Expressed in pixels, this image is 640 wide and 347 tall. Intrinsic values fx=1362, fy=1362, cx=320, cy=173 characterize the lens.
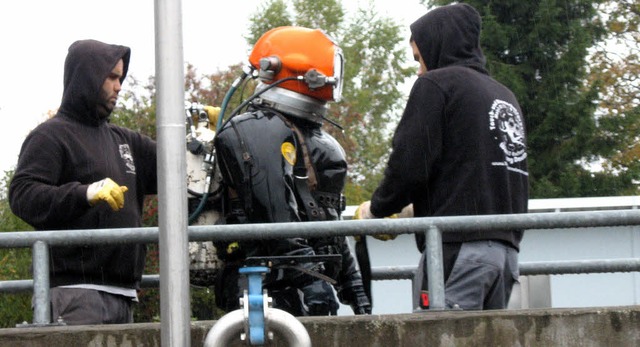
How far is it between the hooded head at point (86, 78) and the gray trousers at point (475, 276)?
161cm

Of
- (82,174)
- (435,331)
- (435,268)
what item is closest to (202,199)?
(82,174)

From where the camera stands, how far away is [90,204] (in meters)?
5.27

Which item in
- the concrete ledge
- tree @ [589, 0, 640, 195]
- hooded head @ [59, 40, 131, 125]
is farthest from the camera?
tree @ [589, 0, 640, 195]

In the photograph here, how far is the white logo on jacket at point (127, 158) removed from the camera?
5836mm

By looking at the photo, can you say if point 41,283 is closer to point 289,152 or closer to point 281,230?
point 281,230

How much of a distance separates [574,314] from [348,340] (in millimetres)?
799

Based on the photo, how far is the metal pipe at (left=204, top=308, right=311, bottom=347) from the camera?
423cm

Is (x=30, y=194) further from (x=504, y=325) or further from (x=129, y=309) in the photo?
(x=504, y=325)

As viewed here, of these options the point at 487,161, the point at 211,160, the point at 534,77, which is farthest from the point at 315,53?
the point at 534,77

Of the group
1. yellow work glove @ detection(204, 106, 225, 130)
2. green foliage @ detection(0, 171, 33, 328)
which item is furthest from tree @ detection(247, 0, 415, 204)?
yellow work glove @ detection(204, 106, 225, 130)

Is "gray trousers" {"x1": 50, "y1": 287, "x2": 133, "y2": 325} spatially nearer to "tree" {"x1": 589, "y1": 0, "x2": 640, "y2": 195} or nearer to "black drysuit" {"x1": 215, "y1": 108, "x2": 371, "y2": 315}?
"black drysuit" {"x1": 215, "y1": 108, "x2": 371, "y2": 315}

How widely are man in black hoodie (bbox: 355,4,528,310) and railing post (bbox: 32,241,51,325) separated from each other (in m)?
1.33

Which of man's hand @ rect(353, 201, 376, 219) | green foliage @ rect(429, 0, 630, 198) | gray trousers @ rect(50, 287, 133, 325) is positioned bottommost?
gray trousers @ rect(50, 287, 133, 325)

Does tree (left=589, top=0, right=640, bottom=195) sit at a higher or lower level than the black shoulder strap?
higher
